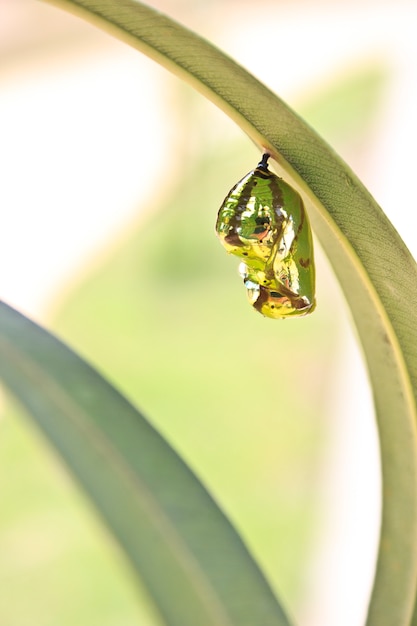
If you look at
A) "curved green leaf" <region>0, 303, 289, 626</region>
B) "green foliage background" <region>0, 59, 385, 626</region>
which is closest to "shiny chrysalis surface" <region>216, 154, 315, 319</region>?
"curved green leaf" <region>0, 303, 289, 626</region>

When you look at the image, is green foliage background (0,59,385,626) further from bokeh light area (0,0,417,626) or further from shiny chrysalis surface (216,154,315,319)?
shiny chrysalis surface (216,154,315,319)

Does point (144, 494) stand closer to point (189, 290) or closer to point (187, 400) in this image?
point (187, 400)

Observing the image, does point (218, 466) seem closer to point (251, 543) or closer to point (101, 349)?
point (251, 543)

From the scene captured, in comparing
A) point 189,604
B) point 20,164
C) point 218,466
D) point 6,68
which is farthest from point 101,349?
point 189,604

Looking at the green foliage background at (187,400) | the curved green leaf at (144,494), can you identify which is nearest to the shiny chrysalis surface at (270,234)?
the curved green leaf at (144,494)

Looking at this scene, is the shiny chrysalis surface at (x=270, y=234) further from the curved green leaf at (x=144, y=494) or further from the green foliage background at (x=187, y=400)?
the green foliage background at (x=187, y=400)

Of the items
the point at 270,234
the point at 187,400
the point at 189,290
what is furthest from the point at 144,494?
the point at 189,290
